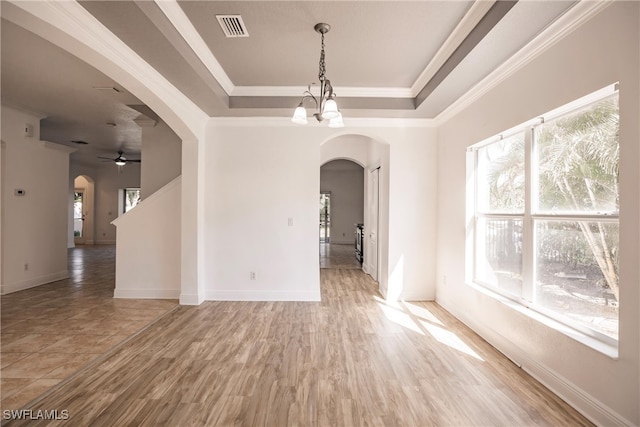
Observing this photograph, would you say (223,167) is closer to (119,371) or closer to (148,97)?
(148,97)

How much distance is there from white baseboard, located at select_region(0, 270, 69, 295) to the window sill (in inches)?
262

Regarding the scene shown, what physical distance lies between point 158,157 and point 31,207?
2.18 meters

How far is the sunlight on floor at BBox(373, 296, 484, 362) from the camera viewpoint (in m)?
3.02

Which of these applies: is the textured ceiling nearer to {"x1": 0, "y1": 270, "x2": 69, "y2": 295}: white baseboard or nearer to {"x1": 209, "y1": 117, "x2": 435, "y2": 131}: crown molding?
{"x1": 209, "y1": 117, "x2": 435, "y2": 131}: crown molding

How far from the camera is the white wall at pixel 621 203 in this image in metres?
1.72

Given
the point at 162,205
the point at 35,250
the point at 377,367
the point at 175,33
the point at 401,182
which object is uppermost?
the point at 175,33

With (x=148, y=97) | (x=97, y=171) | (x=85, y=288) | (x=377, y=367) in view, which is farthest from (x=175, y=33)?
(x=97, y=171)

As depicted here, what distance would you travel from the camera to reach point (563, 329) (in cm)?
222

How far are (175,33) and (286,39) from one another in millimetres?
943

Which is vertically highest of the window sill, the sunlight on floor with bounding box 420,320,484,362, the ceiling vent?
the ceiling vent

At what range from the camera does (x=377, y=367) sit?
8.41 feet

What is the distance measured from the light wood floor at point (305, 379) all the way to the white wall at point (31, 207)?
11.1 ft

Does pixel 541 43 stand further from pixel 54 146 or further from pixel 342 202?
pixel 342 202

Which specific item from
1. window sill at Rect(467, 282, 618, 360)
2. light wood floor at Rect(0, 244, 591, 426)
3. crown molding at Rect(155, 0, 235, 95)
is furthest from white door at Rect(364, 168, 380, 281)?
crown molding at Rect(155, 0, 235, 95)
